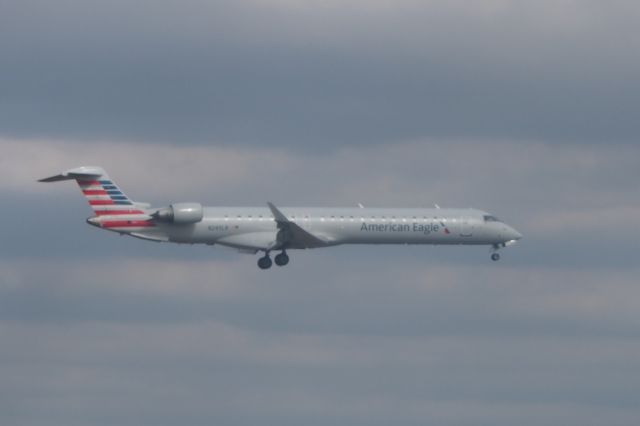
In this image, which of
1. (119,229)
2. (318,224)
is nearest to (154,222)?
(119,229)

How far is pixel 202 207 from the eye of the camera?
393 ft

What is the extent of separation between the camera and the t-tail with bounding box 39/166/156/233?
119000 millimetres

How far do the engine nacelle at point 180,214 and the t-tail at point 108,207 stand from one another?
1157 mm

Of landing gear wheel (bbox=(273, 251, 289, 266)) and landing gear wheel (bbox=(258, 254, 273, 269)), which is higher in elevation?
landing gear wheel (bbox=(273, 251, 289, 266))

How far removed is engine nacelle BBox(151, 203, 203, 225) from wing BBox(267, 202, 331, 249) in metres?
5.25

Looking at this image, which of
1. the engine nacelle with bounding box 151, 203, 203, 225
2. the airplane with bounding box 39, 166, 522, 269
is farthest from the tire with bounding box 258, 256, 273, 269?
the engine nacelle with bounding box 151, 203, 203, 225

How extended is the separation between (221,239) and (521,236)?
24946 mm

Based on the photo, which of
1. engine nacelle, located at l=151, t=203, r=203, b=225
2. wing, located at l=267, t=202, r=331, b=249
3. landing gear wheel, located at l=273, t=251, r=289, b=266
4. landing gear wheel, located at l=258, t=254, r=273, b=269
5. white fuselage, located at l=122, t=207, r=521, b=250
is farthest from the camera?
landing gear wheel, located at l=273, t=251, r=289, b=266

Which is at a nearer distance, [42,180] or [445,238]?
[42,180]

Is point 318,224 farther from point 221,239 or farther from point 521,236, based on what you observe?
point 521,236

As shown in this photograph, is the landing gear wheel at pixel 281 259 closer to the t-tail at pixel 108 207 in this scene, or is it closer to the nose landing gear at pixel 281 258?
the nose landing gear at pixel 281 258

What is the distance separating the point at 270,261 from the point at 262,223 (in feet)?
10.8

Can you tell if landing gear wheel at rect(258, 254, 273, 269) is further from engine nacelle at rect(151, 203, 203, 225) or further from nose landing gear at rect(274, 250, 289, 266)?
engine nacelle at rect(151, 203, 203, 225)

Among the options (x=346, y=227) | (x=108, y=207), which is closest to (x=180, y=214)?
(x=108, y=207)
